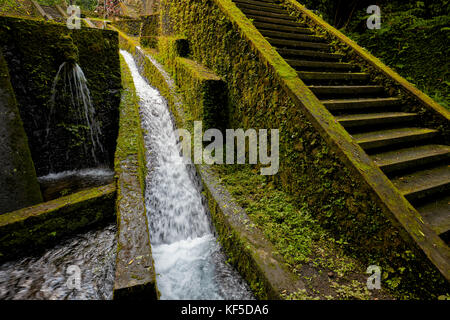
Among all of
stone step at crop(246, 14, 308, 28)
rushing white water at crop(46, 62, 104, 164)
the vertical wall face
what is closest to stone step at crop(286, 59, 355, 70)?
stone step at crop(246, 14, 308, 28)

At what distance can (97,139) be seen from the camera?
231 inches

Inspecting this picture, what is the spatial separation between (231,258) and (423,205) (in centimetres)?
292

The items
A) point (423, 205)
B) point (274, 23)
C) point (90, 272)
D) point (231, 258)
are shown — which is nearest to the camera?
point (90, 272)

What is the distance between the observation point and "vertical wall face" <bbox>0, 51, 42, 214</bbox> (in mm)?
3791

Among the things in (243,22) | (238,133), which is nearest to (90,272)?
(238,133)

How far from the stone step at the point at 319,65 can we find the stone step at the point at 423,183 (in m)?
2.97

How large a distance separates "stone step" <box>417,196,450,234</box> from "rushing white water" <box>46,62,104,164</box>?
22.3 ft

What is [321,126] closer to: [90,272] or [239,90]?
[239,90]

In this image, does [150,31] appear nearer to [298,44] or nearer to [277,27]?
[277,27]

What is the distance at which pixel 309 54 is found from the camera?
17.9 ft

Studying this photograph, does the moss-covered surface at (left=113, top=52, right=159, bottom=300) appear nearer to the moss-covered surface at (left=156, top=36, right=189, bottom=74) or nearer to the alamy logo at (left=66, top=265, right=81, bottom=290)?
the alamy logo at (left=66, top=265, right=81, bottom=290)

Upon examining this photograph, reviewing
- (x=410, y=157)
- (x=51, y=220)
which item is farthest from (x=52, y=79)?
(x=410, y=157)

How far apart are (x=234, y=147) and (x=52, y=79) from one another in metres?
4.32

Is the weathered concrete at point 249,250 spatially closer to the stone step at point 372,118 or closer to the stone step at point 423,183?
the stone step at point 423,183
